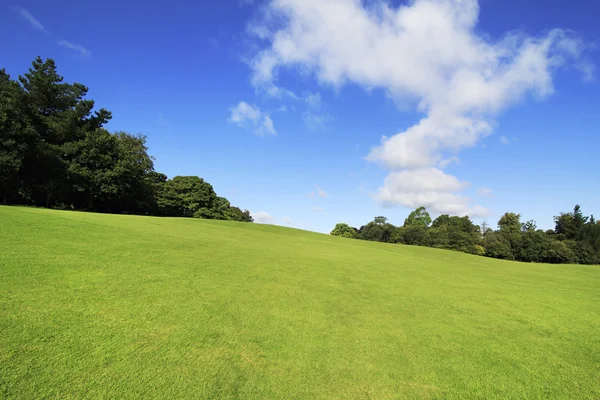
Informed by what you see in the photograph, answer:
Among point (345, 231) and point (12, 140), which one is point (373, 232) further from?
point (12, 140)

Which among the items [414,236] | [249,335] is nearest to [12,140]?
[249,335]

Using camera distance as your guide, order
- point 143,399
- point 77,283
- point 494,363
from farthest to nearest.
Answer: point 77,283 < point 494,363 < point 143,399

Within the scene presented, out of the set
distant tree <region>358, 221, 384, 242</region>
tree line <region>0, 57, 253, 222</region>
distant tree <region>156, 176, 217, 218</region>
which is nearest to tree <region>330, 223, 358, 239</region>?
distant tree <region>358, 221, 384, 242</region>

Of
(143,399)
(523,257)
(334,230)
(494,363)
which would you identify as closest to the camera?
(143,399)

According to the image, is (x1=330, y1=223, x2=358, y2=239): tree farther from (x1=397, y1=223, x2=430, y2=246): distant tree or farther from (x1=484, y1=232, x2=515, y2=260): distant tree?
(x1=484, y1=232, x2=515, y2=260): distant tree

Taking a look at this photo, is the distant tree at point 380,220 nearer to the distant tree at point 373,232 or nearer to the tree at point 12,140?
the distant tree at point 373,232

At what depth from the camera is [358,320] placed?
308 inches

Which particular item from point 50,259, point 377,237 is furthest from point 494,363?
point 377,237

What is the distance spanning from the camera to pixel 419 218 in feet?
406

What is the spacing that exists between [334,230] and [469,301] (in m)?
121

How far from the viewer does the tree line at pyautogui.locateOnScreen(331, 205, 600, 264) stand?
7594 cm

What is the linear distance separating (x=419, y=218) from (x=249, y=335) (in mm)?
126987

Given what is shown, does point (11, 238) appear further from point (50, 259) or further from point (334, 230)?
point (334, 230)

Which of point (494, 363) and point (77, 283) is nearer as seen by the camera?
point (494, 363)
